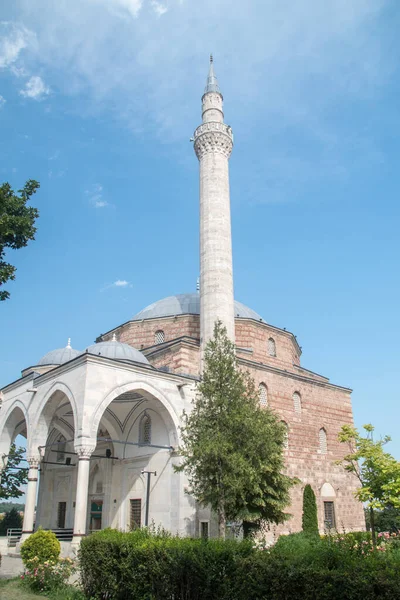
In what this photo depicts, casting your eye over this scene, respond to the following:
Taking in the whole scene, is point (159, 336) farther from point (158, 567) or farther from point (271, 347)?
point (158, 567)

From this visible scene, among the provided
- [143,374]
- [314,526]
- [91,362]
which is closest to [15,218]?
[91,362]

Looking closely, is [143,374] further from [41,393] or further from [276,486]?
[276,486]

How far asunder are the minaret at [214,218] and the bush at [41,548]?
774 centimetres

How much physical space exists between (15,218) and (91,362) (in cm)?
451

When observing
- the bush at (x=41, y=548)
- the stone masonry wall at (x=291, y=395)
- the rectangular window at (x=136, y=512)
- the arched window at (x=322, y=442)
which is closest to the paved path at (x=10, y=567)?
the bush at (x=41, y=548)

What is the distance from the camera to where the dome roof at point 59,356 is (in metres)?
19.5

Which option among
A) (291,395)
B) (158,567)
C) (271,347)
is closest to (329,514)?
(291,395)

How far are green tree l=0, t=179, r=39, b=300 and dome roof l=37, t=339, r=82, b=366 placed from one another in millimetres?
10088

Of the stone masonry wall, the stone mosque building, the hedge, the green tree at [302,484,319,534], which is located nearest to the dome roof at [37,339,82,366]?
the stone mosque building

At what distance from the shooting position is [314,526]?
1655cm

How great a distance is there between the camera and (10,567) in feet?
36.9

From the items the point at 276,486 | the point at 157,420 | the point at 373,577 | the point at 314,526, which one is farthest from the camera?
the point at 314,526

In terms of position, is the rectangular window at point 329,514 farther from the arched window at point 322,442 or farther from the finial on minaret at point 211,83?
the finial on minaret at point 211,83

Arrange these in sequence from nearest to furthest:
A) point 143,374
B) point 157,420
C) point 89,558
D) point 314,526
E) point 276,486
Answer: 1. point 89,558
2. point 276,486
3. point 143,374
4. point 157,420
5. point 314,526
